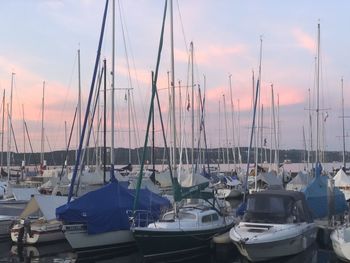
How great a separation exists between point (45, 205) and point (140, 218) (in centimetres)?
589

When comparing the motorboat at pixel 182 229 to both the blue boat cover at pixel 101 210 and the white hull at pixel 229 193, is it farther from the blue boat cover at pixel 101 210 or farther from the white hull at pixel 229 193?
the white hull at pixel 229 193

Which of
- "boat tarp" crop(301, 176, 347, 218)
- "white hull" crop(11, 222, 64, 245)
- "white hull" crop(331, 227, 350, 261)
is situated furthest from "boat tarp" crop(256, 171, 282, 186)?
"white hull" crop(331, 227, 350, 261)

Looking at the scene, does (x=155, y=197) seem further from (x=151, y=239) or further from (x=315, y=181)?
(x=315, y=181)

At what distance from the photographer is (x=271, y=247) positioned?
21984 millimetres

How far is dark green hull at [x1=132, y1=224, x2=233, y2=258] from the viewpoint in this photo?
22906mm

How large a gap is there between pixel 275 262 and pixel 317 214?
844cm

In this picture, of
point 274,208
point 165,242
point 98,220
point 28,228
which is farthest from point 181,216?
point 28,228

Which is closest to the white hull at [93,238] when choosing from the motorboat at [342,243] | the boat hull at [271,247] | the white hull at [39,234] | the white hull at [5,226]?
the white hull at [39,234]

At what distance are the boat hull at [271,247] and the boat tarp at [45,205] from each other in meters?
10.9

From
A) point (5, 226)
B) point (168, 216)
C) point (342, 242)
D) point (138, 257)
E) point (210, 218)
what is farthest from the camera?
point (5, 226)

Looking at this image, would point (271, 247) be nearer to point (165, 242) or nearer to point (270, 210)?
point (270, 210)

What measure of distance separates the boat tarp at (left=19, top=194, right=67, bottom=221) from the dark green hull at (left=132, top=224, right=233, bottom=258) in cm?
731

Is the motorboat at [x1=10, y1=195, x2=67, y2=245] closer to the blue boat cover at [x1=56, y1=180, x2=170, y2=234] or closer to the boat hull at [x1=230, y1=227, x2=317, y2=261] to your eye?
the blue boat cover at [x1=56, y1=180, x2=170, y2=234]

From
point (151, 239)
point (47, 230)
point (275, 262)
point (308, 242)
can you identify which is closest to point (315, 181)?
point (308, 242)
